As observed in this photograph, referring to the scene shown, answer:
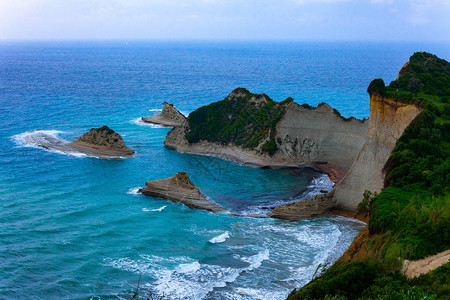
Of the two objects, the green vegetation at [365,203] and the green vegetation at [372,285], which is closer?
the green vegetation at [372,285]

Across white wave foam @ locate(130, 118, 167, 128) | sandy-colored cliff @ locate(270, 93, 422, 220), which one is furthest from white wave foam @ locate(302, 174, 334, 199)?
white wave foam @ locate(130, 118, 167, 128)

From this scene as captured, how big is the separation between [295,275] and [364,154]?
15.8 meters

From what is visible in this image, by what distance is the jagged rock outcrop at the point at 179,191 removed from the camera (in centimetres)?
A: 4575

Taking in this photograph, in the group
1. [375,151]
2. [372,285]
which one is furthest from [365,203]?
[372,285]

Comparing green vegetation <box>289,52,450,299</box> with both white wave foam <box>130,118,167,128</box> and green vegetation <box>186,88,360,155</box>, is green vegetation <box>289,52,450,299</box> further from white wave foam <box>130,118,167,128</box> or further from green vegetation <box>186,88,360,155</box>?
white wave foam <box>130,118,167,128</box>

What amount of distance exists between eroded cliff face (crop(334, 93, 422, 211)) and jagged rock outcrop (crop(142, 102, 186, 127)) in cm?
4569

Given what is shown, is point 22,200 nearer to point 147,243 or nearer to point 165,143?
point 147,243

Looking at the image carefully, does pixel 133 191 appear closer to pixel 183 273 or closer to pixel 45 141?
pixel 183 273

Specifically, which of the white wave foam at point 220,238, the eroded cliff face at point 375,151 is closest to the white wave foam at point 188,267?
the white wave foam at point 220,238

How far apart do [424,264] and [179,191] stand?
94.3 feet

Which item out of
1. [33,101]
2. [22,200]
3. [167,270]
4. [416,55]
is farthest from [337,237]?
[33,101]

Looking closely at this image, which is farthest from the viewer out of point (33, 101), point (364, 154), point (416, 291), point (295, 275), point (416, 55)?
point (33, 101)

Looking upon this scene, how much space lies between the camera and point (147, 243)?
37062 millimetres

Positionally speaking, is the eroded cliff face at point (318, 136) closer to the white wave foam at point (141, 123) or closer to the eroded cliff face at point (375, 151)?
the eroded cliff face at point (375, 151)
